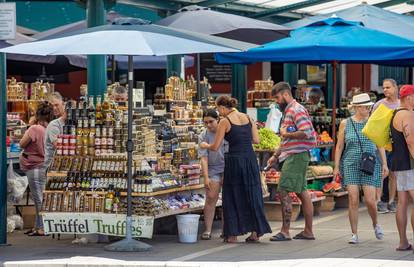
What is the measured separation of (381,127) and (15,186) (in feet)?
16.3

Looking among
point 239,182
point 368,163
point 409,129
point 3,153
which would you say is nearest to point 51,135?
point 3,153

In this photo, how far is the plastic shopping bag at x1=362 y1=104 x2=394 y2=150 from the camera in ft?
38.8

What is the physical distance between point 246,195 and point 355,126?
153 centimetres

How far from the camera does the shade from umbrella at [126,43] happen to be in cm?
1135

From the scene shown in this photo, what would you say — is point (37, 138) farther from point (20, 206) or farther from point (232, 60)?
point (232, 60)

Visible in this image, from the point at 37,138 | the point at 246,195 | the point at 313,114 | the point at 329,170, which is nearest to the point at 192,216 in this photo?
the point at 246,195

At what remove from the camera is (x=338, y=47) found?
15.4 metres

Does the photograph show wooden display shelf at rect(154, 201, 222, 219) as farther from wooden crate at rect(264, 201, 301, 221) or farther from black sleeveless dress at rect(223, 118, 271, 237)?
wooden crate at rect(264, 201, 301, 221)

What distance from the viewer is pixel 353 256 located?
11492 millimetres

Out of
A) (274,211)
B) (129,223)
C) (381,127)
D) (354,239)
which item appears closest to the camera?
(381,127)

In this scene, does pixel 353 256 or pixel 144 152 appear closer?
pixel 353 256

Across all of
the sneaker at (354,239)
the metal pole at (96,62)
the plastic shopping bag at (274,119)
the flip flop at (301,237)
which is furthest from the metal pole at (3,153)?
the plastic shopping bag at (274,119)

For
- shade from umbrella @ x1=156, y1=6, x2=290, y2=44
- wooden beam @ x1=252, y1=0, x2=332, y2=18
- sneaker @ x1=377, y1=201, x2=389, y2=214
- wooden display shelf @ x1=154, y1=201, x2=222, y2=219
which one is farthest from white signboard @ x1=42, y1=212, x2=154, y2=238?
wooden beam @ x1=252, y1=0, x2=332, y2=18

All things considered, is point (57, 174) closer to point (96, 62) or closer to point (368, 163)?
point (368, 163)
